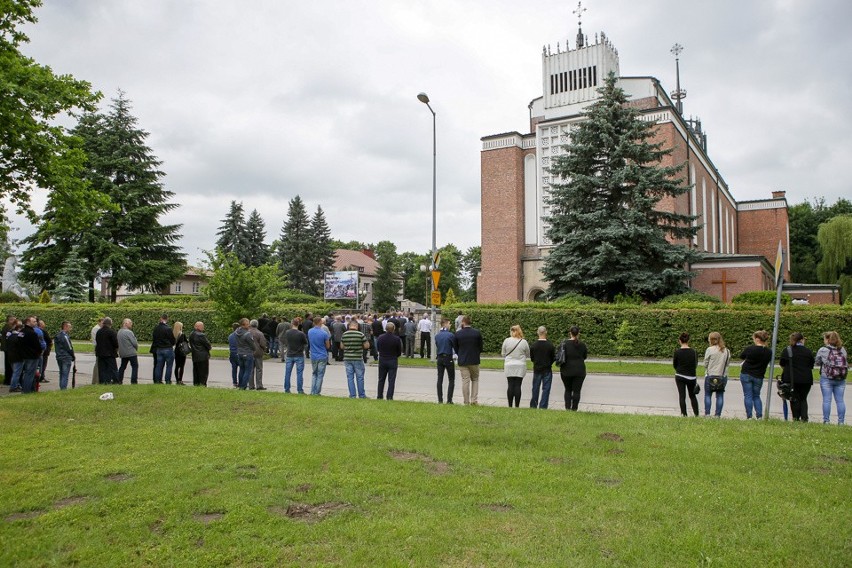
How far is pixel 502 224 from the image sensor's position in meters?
41.1

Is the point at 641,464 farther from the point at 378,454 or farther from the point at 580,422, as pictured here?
the point at 378,454

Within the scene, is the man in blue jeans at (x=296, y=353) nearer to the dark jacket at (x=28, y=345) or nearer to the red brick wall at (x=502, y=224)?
the dark jacket at (x=28, y=345)

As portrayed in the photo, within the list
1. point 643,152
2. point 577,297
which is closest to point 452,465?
point 577,297

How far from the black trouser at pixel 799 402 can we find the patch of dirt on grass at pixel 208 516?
351 inches

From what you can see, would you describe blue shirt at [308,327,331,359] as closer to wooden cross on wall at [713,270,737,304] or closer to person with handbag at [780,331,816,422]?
person with handbag at [780,331,816,422]

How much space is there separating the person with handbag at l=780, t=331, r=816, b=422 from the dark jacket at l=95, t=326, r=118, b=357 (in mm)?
13277

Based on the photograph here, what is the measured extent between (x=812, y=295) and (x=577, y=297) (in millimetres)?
28188

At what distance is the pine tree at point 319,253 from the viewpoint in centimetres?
6481

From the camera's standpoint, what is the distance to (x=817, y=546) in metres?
4.46

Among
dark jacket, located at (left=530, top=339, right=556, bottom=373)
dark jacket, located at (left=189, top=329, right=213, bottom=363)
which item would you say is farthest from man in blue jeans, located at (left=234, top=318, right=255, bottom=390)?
dark jacket, located at (left=530, top=339, right=556, bottom=373)

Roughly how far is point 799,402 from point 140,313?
32797 millimetres

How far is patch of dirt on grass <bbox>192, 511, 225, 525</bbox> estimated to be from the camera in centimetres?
491

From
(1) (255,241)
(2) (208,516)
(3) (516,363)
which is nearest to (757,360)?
(3) (516,363)

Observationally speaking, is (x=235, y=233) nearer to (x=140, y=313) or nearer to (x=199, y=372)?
(x=140, y=313)
